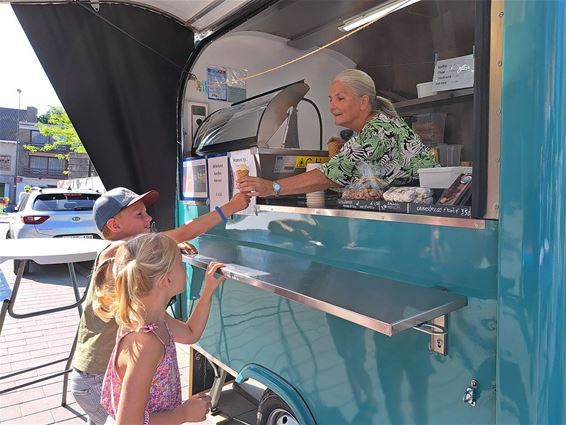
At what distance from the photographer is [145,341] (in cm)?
141

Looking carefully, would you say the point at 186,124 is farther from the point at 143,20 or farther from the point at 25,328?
the point at 25,328

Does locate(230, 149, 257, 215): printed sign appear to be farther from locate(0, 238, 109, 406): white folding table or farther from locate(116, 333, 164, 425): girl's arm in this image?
locate(116, 333, 164, 425): girl's arm

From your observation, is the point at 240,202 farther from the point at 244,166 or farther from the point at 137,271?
the point at 137,271

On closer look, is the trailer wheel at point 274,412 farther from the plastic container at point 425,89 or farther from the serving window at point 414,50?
the plastic container at point 425,89

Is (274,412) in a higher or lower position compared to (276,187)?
lower

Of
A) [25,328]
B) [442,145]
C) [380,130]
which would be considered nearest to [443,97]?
[442,145]

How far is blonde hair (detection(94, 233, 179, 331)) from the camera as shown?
1451mm

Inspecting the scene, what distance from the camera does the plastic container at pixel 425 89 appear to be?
3508 millimetres

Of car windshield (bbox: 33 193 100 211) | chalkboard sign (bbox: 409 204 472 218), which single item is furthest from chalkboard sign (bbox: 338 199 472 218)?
car windshield (bbox: 33 193 100 211)

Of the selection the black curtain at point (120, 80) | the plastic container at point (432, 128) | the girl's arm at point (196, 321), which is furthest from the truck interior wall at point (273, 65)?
the girl's arm at point (196, 321)

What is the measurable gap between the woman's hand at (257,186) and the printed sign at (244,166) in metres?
0.26

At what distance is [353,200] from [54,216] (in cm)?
689

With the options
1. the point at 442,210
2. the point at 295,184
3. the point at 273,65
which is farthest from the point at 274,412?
the point at 273,65

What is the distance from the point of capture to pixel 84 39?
→ 299 cm
